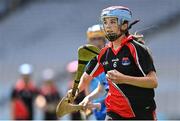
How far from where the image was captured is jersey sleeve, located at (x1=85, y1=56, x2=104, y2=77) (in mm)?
7264

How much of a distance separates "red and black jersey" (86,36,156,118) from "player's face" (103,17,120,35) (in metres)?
Answer: 0.12

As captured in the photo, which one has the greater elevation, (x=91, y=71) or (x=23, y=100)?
(x=91, y=71)

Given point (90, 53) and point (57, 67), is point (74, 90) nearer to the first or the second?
point (90, 53)

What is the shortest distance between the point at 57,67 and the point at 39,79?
768mm

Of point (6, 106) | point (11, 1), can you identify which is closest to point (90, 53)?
point (6, 106)

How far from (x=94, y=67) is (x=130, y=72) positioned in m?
0.69

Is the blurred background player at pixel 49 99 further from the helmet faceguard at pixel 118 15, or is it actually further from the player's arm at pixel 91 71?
the helmet faceguard at pixel 118 15

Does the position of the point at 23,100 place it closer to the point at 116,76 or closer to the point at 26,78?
the point at 26,78

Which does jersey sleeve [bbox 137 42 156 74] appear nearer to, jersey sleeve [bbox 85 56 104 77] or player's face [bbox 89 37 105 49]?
jersey sleeve [bbox 85 56 104 77]

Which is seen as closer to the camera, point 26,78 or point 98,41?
point 98,41

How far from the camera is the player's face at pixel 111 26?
677 cm

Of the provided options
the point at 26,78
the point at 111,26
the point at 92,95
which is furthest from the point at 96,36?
the point at 26,78

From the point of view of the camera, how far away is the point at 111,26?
6.81 metres

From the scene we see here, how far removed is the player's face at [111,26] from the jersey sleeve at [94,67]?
496 mm
